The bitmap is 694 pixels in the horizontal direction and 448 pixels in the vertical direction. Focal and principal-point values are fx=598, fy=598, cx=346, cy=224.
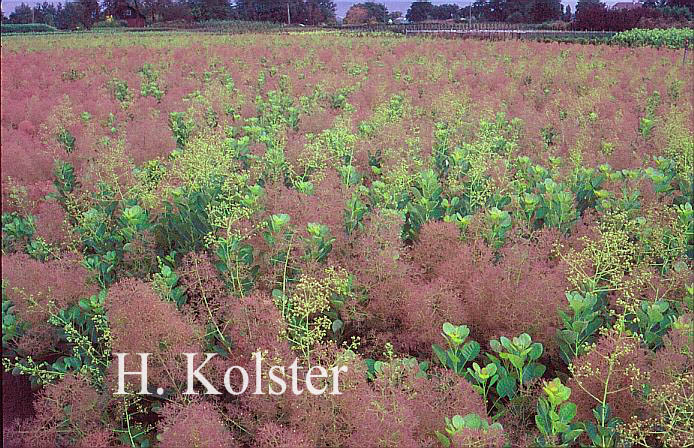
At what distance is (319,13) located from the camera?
37062 millimetres

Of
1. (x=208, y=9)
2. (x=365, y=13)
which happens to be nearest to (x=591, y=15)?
(x=208, y=9)

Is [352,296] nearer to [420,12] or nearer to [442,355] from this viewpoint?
[442,355]

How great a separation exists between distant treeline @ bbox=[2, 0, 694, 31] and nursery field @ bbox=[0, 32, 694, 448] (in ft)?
55.1

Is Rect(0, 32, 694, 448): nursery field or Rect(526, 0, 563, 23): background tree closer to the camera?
Rect(0, 32, 694, 448): nursery field

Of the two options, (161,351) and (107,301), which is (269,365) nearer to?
(161,351)

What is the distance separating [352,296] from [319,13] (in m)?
37.3

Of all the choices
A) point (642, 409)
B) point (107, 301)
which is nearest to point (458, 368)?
point (642, 409)

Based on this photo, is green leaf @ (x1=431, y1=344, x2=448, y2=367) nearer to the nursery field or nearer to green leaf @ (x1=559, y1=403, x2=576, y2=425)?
the nursery field

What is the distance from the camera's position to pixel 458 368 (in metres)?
2.00

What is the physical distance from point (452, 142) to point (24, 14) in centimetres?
3969

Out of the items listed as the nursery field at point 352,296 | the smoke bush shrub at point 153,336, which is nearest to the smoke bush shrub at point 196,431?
the nursery field at point 352,296

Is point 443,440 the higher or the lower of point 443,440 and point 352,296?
the lower

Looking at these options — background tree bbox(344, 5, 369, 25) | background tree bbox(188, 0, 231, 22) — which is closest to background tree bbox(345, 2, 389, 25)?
background tree bbox(344, 5, 369, 25)

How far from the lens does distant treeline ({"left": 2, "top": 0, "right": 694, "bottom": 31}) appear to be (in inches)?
865
